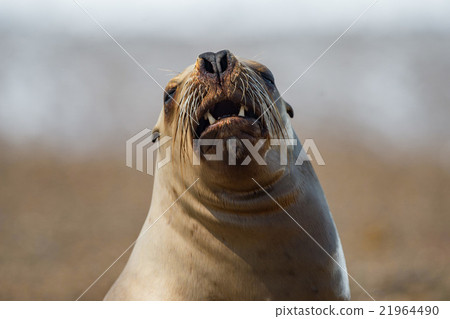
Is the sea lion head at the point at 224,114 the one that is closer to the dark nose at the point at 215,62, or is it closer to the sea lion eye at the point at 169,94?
the dark nose at the point at 215,62

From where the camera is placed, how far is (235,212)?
2.26 metres

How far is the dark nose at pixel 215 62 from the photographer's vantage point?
2094mm

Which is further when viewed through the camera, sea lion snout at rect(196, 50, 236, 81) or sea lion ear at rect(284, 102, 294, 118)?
sea lion ear at rect(284, 102, 294, 118)

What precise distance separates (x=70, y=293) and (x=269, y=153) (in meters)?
7.38

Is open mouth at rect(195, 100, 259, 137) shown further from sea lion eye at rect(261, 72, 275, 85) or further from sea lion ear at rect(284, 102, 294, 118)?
sea lion ear at rect(284, 102, 294, 118)

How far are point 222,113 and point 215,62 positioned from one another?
0.22 m

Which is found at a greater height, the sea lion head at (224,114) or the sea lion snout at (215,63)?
the sea lion snout at (215,63)

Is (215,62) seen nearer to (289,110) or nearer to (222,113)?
(222,113)

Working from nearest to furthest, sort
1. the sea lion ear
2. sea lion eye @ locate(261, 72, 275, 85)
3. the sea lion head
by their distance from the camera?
1. the sea lion head
2. sea lion eye @ locate(261, 72, 275, 85)
3. the sea lion ear

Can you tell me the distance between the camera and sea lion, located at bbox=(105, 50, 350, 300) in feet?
6.90
